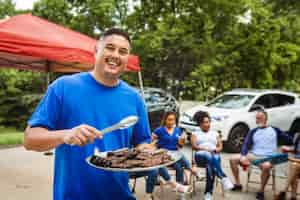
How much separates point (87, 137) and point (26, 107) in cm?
1382

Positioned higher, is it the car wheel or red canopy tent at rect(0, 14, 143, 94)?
red canopy tent at rect(0, 14, 143, 94)

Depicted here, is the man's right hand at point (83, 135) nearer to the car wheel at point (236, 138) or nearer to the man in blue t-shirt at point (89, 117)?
the man in blue t-shirt at point (89, 117)

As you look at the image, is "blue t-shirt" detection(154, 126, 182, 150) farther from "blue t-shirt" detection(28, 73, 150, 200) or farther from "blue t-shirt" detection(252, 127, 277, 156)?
"blue t-shirt" detection(28, 73, 150, 200)

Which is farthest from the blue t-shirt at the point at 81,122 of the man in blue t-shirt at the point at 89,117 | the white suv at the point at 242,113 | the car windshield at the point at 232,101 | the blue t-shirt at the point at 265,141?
the car windshield at the point at 232,101

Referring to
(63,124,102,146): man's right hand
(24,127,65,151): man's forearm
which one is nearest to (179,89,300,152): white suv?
(24,127,65,151): man's forearm

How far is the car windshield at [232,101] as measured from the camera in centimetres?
973

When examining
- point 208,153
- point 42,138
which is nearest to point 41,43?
point 208,153

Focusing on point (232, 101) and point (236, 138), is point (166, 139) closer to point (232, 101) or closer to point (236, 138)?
point (236, 138)

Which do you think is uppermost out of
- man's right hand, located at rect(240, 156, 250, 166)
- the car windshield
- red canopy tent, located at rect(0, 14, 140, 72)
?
red canopy tent, located at rect(0, 14, 140, 72)

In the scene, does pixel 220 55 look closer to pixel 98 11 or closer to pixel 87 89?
pixel 98 11

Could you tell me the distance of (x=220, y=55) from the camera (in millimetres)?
15578

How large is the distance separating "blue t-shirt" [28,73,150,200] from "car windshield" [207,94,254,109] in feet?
27.6

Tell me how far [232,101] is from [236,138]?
1194mm

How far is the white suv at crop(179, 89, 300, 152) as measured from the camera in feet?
30.3
